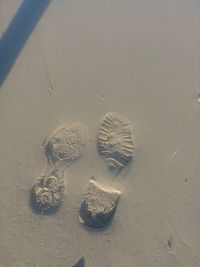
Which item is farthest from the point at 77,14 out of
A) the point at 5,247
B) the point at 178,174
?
the point at 5,247

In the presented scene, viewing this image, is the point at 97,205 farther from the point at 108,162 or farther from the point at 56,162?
the point at 56,162

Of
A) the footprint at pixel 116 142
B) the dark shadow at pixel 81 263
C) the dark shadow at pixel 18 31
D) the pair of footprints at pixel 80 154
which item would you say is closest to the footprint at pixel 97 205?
the pair of footprints at pixel 80 154

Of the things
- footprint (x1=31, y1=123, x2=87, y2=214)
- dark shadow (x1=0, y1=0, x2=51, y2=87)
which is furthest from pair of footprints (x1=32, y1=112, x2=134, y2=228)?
dark shadow (x1=0, y1=0, x2=51, y2=87)

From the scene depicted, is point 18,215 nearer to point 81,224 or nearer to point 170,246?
point 81,224

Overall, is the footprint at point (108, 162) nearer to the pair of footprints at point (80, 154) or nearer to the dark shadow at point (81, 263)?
the pair of footprints at point (80, 154)

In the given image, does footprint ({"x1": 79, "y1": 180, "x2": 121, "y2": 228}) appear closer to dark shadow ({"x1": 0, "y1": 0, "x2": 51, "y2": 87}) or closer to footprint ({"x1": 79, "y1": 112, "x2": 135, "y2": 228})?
footprint ({"x1": 79, "y1": 112, "x2": 135, "y2": 228})

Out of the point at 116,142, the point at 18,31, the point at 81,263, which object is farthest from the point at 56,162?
the point at 18,31

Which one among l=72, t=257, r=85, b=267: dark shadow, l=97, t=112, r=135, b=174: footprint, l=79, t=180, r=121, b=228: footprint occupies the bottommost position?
l=72, t=257, r=85, b=267: dark shadow
